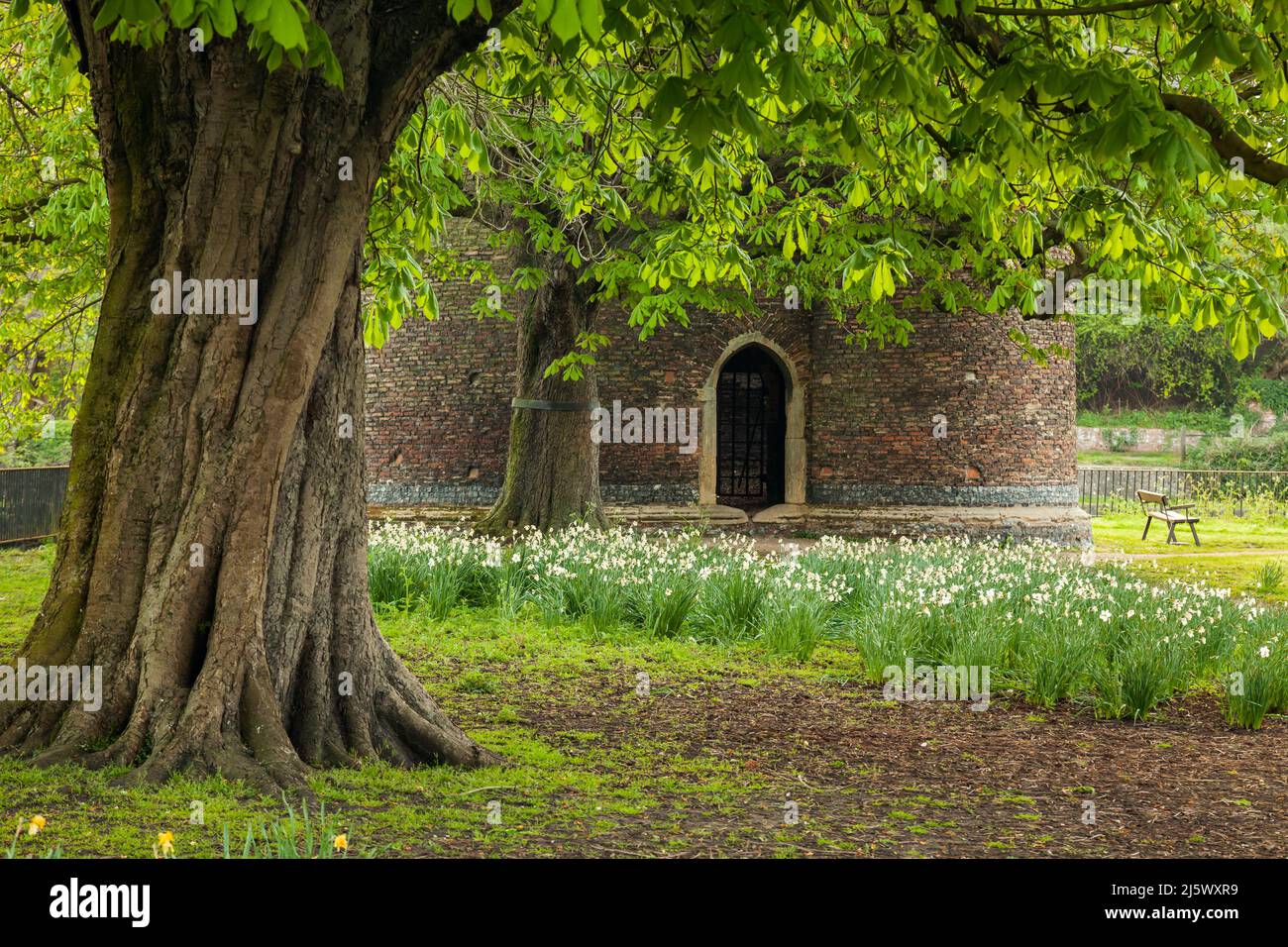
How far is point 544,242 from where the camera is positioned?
12547 millimetres

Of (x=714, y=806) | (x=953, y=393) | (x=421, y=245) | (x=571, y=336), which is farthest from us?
(x=953, y=393)

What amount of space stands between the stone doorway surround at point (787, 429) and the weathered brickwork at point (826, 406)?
86 millimetres

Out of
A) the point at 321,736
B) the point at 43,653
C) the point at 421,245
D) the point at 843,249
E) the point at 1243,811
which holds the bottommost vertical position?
the point at 1243,811

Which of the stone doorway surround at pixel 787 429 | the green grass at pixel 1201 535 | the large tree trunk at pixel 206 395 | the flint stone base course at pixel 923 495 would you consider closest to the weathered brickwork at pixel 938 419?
the flint stone base course at pixel 923 495

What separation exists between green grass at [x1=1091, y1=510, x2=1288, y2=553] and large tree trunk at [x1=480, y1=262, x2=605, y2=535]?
10451 mm

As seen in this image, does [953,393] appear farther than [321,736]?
Yes

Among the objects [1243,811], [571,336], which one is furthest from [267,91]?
[571,336]

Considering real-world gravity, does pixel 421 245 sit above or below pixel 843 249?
below

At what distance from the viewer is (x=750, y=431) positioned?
21.3m

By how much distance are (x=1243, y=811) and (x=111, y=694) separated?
5.17m

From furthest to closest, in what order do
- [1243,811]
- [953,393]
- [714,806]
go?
1. [953,393]
2. [1243,811]
3. [714,806]

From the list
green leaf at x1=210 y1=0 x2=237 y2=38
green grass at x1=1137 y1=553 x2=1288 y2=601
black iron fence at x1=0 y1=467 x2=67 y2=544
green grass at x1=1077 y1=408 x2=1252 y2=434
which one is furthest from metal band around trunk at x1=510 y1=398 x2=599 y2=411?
green grass at x1=1077 y1=408 x2=1252 y2=434

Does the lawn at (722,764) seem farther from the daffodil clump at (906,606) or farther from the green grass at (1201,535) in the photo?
the green grass at (1201,535)

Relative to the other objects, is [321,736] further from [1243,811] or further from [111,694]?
[1243,811]
